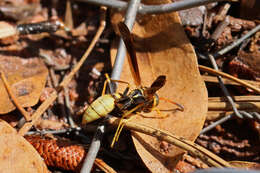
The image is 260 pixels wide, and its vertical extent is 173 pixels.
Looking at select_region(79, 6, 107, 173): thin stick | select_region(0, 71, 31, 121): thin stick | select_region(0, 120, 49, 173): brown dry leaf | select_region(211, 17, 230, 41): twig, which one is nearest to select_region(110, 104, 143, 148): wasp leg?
select_region(79, 6, 107, 173): thin stick

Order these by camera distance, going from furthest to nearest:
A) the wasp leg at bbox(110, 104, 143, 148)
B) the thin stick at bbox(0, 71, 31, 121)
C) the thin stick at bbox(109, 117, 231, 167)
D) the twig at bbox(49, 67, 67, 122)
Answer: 1. the twig at bbox(49, 67, 67, 122)
2. the thin stick at bbox(0, 71, 31, 121)
3. the wasp leg at bbox(110, 104, 143, 148)
4. the thin stick at bbox(109, 117, 231, 167)

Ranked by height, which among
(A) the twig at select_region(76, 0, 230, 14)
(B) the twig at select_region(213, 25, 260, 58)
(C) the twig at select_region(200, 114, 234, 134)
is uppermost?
(A) the twig at select_region(76, 0, 230, 14)

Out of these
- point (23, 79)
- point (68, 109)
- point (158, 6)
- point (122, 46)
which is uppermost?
point (158, 6)

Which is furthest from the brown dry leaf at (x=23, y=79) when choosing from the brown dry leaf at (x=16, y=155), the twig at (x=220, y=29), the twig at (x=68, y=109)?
the twig at (x=220, y=29)

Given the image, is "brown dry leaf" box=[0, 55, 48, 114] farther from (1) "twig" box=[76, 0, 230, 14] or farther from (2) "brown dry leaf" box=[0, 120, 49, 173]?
(1) "twig" box=[76, 0, 230, 14]

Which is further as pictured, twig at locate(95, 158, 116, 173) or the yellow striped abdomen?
the yellow striped abdomen

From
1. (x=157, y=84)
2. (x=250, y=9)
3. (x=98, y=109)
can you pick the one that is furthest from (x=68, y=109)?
(x=250, y=9)

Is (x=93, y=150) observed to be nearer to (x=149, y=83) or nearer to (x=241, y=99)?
(x=149, y=83)

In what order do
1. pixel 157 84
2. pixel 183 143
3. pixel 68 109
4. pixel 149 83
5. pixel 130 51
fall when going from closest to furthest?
pixel 183 143 < pixel 157 84 < pixel 130 51 < pixel 149 83 < pixel 68 109
